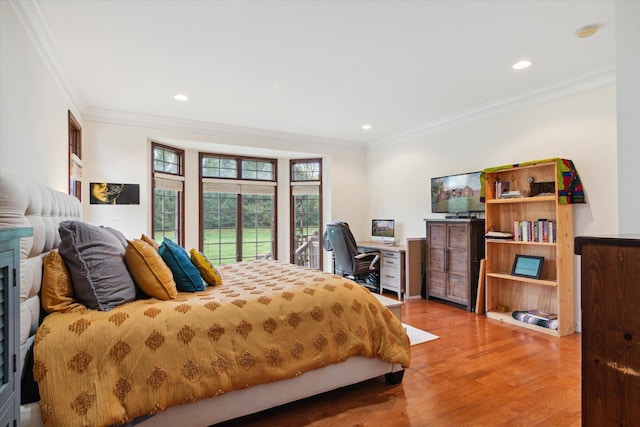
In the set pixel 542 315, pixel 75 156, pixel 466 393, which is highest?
pixel 75 156

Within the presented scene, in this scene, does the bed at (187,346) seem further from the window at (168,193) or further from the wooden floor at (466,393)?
the window at (168,193)

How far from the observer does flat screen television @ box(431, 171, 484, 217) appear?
438cm

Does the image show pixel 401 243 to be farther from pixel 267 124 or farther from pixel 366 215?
pixel 267 124

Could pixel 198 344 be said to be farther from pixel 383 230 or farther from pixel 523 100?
pixel 383 230

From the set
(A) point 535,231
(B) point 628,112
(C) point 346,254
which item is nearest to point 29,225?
(B) point 628,112

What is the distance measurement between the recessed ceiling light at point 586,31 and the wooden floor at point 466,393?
256cm

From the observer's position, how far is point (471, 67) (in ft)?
10.5

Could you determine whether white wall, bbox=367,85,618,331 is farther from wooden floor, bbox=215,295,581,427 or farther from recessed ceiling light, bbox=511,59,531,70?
wooden floor, bbox=215,295,581,427

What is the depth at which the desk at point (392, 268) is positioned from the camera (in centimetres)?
494

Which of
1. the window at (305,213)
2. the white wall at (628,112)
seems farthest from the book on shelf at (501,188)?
the window at (305,213)

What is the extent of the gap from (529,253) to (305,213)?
3.69 m

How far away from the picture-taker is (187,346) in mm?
1715

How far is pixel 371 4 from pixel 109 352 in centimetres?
249

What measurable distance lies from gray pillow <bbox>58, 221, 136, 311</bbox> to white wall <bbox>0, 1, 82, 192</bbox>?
1.99 ft
